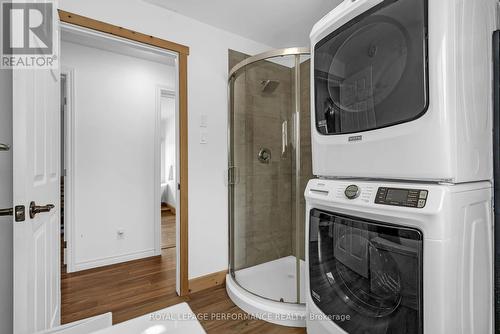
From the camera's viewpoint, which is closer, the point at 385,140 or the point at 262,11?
the point at 385,140

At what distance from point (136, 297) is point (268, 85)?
7.08ft

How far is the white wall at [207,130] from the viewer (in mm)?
2129

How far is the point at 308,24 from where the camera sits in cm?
223

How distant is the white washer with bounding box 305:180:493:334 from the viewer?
802mm

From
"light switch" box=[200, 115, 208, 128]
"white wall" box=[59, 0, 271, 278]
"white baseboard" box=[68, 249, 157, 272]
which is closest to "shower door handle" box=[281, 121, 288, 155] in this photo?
"white wall" box=[59, 0, 271, 278]

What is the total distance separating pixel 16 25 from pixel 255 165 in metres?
1.73

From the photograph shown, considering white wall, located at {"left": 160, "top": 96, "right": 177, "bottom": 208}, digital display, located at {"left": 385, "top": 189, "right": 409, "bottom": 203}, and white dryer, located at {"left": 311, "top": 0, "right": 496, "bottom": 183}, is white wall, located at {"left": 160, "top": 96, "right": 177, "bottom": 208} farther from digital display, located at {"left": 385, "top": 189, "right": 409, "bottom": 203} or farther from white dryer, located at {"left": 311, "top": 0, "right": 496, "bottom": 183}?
digital display, located at {"left": 385, "top": 189, "right": 409, "bottom": 203}

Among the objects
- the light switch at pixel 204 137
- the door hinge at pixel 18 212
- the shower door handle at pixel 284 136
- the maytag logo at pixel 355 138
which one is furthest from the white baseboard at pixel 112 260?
the maytag logo at pixel 355 138

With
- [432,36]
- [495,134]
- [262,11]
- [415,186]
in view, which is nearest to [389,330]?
[415,186]

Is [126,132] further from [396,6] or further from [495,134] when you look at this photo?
[495,134]

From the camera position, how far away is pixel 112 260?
270cm

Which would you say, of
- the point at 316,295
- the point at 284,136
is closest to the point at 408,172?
the point at 316,295

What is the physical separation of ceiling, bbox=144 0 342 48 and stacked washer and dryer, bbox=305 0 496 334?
0.95 metres

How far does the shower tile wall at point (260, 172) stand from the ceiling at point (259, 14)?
0.29m
